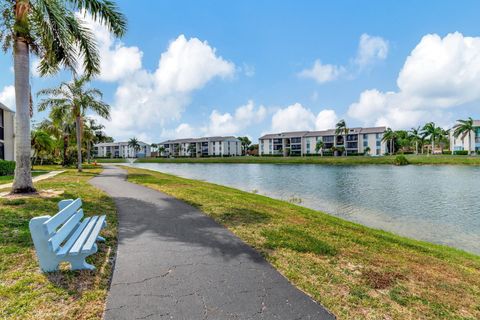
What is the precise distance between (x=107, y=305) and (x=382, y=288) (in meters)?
3.92

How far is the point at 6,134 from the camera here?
27688 millimetres

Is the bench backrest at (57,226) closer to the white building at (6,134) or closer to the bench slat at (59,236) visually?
the bench slat at (59,236)

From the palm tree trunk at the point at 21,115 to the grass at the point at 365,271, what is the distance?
7.52 m

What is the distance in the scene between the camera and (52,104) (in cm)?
2592

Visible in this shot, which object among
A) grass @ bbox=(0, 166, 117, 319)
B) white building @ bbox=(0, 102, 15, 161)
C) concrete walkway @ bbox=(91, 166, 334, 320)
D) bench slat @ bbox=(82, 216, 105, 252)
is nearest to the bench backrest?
bench slat @ bbox=(82, 216, 105, 252)

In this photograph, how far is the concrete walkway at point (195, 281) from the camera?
3373 millimetres

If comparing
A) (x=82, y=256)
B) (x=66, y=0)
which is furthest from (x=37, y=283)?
(x=66, y=0)

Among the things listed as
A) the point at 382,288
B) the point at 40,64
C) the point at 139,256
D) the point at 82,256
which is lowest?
the point at 382,288

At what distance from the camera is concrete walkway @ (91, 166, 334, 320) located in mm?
3373

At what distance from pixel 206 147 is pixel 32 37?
120 m

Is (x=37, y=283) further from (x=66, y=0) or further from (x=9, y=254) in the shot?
(x=66, y=0)

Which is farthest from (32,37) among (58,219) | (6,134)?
(6,134)

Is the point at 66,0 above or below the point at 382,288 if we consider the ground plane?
above

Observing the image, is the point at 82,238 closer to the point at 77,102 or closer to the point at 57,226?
the point at 57,226
